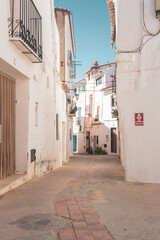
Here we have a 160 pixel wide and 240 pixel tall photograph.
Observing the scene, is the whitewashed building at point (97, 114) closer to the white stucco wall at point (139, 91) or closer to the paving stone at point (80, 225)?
the white stucco wall at point (139, 91)

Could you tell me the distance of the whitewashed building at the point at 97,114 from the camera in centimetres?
3023

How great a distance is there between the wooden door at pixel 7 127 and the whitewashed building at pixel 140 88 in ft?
10.3

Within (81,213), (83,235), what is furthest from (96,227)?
(81,213)

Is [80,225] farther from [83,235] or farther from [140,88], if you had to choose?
[140,88]

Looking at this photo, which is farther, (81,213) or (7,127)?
(7,127)

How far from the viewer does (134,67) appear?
323 inches

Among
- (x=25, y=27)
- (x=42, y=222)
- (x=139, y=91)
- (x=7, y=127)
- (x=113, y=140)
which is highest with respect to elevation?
(x=25, y=27)

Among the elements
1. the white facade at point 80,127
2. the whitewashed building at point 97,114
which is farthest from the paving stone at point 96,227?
the white facade at point 80,127

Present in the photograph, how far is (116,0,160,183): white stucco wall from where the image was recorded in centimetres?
786

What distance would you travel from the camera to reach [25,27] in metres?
7.94

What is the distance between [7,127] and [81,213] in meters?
4.00

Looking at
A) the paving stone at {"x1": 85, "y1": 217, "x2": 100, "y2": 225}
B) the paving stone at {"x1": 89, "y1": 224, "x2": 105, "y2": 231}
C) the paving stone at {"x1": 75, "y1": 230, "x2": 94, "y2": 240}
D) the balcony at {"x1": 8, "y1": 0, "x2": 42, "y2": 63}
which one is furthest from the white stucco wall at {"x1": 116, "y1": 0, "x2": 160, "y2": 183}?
the paving stone at {"x1": 75, "y1": 230, "x2": 94, "y2": 240}

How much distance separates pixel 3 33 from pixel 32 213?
406cm

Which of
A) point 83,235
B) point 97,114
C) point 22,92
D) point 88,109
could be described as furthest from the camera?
point 88,109
